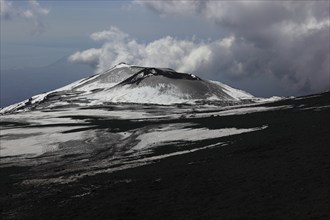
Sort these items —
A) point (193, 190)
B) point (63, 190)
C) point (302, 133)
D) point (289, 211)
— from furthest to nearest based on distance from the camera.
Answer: point (302, 133) < point (63, 190) < point (193, 190) < point (289, 211)

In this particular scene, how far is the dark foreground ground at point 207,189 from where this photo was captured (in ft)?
95.8

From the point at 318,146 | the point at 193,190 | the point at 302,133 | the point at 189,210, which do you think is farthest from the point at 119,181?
the point at 302,133

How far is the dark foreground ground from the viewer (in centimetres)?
2920

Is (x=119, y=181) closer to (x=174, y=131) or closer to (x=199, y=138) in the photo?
(x=199, y=138)

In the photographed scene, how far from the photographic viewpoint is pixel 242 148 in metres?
54.8

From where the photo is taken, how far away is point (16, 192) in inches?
1770

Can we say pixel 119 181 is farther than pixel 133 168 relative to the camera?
No

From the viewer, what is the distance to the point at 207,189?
1444 inches

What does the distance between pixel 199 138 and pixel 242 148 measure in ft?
75.9

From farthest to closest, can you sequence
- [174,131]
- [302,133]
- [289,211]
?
[174,131], [302,133], [289,211]

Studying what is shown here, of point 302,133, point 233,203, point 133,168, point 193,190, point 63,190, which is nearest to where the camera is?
point 233,203

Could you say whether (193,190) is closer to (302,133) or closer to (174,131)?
(302,133)

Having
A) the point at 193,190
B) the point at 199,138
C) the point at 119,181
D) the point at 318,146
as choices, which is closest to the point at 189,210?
the point at 193,190

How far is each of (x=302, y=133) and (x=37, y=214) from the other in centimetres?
3685
